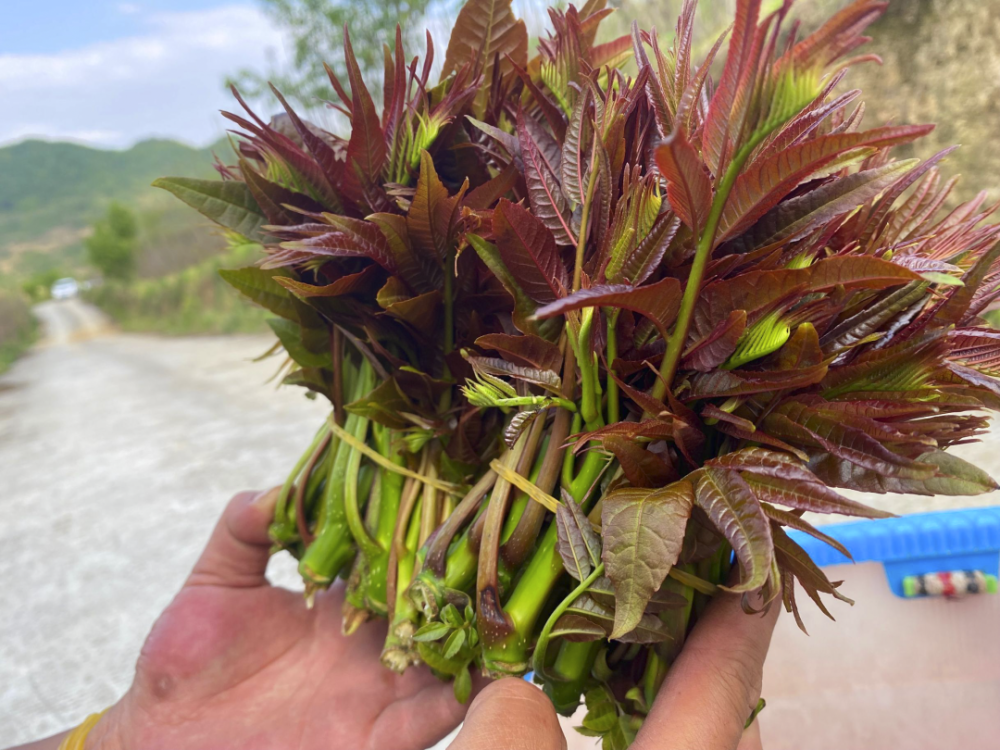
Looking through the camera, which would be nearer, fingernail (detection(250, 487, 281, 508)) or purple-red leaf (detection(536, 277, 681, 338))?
purple-red leaf (detection(536, 277, 681, 338))

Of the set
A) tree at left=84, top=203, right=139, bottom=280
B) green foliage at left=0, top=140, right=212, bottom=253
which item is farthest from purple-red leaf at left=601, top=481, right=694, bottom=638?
green foliage at left=0, top=140, right=212, bottom=253

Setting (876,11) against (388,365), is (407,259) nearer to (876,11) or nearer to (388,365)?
(388,365)

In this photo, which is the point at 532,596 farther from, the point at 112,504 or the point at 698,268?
the point at 112,504

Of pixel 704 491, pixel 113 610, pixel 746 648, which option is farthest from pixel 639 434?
pixel 113 610

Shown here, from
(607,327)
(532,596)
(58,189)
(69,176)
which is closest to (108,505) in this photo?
(532,596)

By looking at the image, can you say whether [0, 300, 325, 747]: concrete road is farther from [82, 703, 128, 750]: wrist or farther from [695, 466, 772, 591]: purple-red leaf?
[695, 466, 772, 591]: purple-red leaf

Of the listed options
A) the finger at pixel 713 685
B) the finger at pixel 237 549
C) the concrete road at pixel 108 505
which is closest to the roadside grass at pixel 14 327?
the concrete road at pixel 108 505
